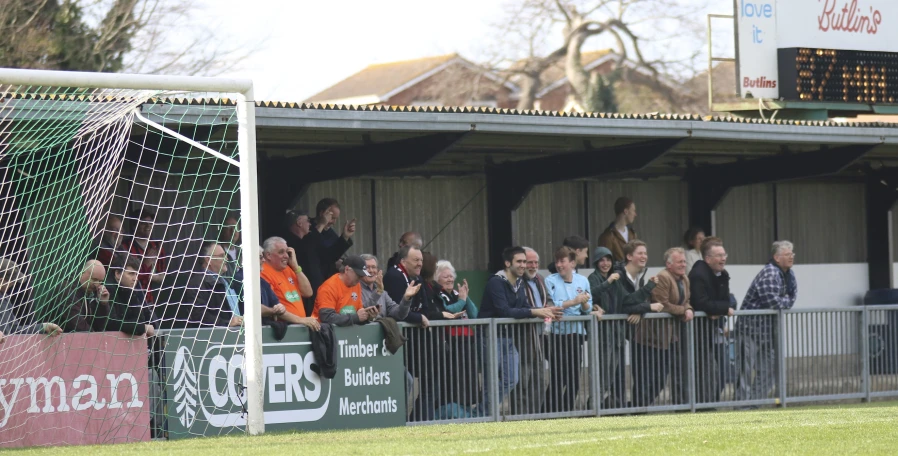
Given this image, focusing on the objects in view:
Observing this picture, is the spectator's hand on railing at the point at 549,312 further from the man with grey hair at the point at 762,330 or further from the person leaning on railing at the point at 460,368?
the man with grey hair at the point at 762,330

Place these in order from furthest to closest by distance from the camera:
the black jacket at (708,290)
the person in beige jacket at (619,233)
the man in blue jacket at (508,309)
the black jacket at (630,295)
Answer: the person in beige jacket at (619,233), the black jacket at (708,290), the black jacket at (630,295), the man in blue jacket at (508,309)

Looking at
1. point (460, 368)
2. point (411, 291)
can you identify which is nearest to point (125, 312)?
point (411, 291)

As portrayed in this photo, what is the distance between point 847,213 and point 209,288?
12404 millimetres

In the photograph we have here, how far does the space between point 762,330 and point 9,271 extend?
7987 mm

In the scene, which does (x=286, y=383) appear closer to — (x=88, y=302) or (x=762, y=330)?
(x=88, y=302)

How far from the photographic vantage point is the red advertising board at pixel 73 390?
395 inches

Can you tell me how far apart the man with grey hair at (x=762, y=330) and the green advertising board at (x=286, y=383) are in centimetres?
419

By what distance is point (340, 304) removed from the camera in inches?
466

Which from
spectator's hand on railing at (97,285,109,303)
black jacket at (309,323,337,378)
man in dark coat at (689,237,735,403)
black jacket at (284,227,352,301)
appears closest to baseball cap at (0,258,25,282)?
spectator's hand on railing at (97,285,109,303)

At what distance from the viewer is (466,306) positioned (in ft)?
43.8

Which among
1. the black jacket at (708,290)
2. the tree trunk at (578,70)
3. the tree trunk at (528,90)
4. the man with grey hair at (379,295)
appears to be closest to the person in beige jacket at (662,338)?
the black jacket at (708,290)

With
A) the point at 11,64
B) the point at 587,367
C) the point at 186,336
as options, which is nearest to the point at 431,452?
the point at 186,336

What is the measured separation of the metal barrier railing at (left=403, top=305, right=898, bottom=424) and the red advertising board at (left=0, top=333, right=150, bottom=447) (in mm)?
2675

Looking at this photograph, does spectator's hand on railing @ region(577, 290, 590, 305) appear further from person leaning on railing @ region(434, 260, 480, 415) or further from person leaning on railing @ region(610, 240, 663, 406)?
person leaning on railing @ region(434, 260, 480, 415)
